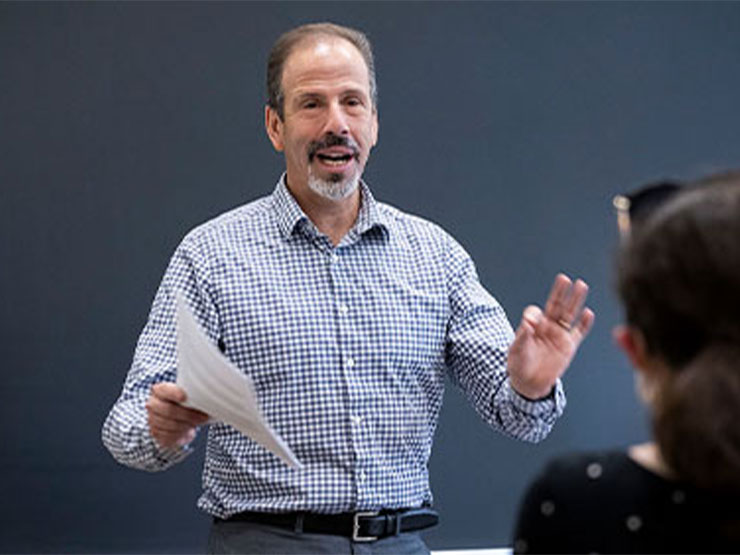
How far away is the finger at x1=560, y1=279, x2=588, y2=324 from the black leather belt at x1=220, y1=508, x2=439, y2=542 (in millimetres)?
447

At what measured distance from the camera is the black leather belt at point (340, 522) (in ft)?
6.27

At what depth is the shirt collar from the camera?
6.89 ft

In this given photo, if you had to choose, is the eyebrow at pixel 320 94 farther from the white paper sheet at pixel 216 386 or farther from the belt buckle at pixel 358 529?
the belt buckle at pixel 358 529

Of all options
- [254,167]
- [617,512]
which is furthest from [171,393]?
[254,167]

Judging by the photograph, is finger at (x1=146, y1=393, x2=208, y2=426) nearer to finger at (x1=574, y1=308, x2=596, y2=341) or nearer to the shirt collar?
the shirt collar

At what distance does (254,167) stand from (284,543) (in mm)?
1493

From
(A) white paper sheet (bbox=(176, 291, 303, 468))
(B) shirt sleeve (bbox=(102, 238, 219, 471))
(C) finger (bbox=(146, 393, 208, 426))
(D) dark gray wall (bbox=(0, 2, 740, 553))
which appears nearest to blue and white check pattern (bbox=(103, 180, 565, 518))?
(B) shirt sleeve (bbox=(102, 238, 219, 471))

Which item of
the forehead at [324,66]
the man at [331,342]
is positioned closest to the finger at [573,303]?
the man at [331,342]

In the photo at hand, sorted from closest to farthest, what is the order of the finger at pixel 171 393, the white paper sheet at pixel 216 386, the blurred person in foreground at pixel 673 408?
the blurred person in foreground at pixel 673 408 < the white paper sheet at pixel 216 386 < the finger at pixel 171 393

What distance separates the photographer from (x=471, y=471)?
130 inches

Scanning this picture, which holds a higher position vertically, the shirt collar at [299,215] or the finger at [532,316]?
the shirt collar at [299,215]

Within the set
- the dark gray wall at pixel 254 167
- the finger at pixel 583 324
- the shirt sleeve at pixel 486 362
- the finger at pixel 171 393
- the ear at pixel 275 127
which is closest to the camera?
the finger at pixel 171 393

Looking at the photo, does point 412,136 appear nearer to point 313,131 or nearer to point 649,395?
point 313,131

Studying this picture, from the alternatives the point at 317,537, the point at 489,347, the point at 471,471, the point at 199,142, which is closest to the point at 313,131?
the point at 489,347
